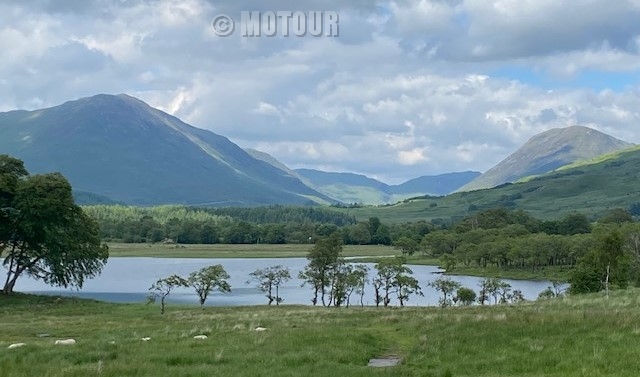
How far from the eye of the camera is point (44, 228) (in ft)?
217

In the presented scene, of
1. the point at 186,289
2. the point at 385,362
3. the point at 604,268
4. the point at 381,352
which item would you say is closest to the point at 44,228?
the point at 381,352

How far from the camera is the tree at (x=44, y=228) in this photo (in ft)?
214

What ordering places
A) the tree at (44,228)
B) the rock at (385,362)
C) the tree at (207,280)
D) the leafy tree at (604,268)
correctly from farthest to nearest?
the leafy tree at (604,268) < the tree at (207,280) < the tree at (44,228) < the rock at (385,362)

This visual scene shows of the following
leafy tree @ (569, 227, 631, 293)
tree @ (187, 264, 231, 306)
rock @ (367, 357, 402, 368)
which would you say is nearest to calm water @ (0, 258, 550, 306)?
tree @ (187, 264, 231, 306)

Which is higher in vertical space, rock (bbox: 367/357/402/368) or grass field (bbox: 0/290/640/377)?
grass field (bbox: 0/290/640/377)

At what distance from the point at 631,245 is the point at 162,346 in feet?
380

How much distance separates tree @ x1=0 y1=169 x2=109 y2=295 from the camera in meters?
65.2

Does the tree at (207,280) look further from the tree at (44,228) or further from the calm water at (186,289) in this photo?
the tree at (44,228)

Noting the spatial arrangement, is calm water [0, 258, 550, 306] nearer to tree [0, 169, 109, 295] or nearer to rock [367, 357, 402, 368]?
tree [0, 169, 109, 295]

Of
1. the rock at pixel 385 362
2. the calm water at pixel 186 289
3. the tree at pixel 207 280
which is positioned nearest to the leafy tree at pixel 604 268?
the calm water at pixel 186 289

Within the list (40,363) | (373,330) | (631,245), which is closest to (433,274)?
(631,245)

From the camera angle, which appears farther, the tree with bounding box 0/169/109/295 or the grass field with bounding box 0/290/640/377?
the tree with bounding box 0/169/109/295

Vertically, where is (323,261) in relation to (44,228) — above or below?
below

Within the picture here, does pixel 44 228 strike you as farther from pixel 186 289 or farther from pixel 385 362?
pixel 186 289
